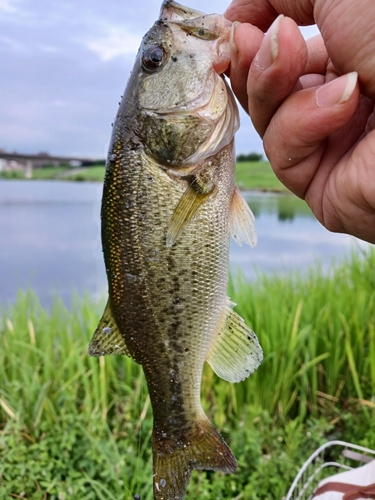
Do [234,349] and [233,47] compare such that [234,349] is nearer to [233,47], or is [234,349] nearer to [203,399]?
[233,47]

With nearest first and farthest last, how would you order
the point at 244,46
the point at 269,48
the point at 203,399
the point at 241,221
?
1. the point at 269,48
2. the point at 244,46
3. the point at 241,221
4. the point at 203,399

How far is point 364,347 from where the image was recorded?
3668 millimetres

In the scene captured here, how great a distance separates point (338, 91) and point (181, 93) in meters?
0.55

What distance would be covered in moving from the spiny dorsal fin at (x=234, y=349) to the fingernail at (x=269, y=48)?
2.71ft

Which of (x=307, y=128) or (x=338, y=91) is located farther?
(x=307, y=128)

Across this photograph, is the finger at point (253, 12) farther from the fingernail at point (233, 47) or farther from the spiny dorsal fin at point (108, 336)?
the spiny dorsal fin at point (108, 336)

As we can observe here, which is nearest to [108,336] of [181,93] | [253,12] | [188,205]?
[188,205]

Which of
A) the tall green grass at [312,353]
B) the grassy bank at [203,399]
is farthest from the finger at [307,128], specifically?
the tall green grass at [312,353]

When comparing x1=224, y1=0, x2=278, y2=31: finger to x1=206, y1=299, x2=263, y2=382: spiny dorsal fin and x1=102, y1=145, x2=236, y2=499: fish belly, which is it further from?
x1=206, y1=299, x2=263, y2=382: spiny dorsal fin

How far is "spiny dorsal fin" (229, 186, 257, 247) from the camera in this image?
1.71 m

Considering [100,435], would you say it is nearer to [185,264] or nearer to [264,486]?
[264,486]

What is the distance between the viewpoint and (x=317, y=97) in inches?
52.5

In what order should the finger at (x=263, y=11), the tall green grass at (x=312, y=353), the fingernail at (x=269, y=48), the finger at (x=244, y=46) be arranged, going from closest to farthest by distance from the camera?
1. the fingernail at (x=269, y=48)
2. the finger at (x=244, y=46)
3. the finger at (x=263, y=11)
4. the tall green grass at (x=312, y=353)

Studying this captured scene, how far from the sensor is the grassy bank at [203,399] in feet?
8.13
